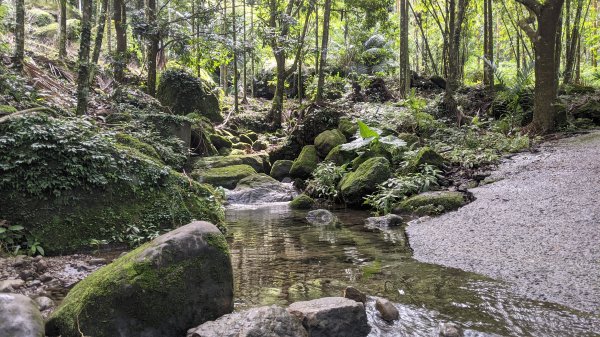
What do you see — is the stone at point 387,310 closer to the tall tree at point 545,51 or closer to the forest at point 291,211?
the forest at point 291,211

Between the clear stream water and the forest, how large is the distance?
0.09ft

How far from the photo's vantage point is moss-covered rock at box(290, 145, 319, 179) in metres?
14.4

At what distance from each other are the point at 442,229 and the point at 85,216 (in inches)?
211

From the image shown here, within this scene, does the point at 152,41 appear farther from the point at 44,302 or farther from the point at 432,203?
the point at 44,302

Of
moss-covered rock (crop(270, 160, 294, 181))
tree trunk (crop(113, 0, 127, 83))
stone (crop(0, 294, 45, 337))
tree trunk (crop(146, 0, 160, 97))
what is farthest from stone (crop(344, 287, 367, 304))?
tree trunk (crop(113, 0, 127, 83))

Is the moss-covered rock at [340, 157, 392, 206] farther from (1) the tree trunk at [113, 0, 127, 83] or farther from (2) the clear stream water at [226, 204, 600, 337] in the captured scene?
(1) the tree trunk at [113, 0, 127, 83]

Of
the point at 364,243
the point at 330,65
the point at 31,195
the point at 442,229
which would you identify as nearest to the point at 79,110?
the point at 31,195

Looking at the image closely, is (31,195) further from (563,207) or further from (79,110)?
(563,207)

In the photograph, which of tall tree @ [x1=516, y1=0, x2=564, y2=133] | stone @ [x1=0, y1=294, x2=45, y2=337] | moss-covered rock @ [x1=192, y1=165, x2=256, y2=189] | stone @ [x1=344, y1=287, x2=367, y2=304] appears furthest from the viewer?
moss-covered rock @ [x1=192, y1=165, x2=256, y2=189]

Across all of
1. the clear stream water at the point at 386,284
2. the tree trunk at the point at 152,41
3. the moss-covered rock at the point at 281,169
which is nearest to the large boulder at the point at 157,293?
the clear stream water at the point at 386,284

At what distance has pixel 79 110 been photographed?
9.29 meters

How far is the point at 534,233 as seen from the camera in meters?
5.94

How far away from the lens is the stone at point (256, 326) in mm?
3294

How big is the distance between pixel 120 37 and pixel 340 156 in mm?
8651
